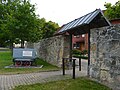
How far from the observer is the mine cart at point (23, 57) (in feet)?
60.1

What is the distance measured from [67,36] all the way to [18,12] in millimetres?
8857

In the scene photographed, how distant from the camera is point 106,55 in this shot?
28.7 ft

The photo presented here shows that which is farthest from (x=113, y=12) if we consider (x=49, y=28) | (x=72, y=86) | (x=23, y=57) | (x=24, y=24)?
(x=72, y=86)

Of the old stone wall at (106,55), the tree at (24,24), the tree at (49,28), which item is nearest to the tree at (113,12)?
the tree at (24,24)

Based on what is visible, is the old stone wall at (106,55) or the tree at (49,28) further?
the tree at (49,28)

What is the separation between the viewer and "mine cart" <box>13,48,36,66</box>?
60.1ft

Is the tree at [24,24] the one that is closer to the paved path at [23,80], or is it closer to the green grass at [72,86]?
the paved path at [23,80]

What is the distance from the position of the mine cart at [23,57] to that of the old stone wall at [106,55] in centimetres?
889

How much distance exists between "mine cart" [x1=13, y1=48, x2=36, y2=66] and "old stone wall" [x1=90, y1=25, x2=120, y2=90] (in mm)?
8886

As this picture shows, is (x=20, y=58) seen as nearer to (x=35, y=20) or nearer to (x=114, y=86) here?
(x=35, y=20)

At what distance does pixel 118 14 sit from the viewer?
112 feet

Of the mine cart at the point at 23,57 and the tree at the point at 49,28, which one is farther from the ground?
the tree at the point at 49,28

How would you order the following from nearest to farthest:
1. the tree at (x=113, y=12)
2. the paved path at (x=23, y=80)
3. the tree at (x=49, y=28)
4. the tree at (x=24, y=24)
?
1. the paved path at (x=23, y=80)
2. the tree at (x=24, y=24)
3. the tree at (x=113, y=12)
4. the tree at (x=49, y=28)

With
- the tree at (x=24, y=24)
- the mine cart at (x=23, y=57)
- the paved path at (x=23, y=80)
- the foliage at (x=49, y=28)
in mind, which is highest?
the foliage at (x=49, y=28)
